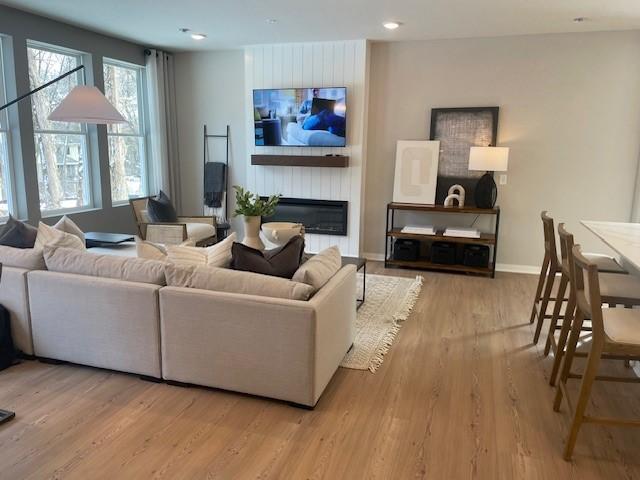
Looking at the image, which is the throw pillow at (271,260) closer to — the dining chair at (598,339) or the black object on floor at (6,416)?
the black object on floor at (6,416)

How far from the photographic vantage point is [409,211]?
5855mm

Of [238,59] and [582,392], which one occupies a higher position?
[238,59]

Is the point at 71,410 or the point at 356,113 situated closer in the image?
the point at 71,410

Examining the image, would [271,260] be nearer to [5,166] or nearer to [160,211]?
[160,211]

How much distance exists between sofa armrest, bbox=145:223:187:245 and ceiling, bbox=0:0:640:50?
2.01 m

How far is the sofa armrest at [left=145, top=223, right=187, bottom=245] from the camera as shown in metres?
4.58

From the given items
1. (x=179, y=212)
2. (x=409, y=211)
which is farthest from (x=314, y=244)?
(x=179, y=212)

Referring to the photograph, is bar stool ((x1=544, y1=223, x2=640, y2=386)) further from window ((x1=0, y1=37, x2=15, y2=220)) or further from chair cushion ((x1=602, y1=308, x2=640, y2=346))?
window ((x1=0, y1=37, x2=15, y2=220))

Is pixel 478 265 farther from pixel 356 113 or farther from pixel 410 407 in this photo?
pixel 410 407

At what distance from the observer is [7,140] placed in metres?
4.63

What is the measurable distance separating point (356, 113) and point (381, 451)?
4248 mm

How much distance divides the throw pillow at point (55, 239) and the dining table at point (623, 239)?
325cm

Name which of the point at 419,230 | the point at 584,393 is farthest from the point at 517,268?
the point at 584,393

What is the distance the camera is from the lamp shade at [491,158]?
5.00 m
